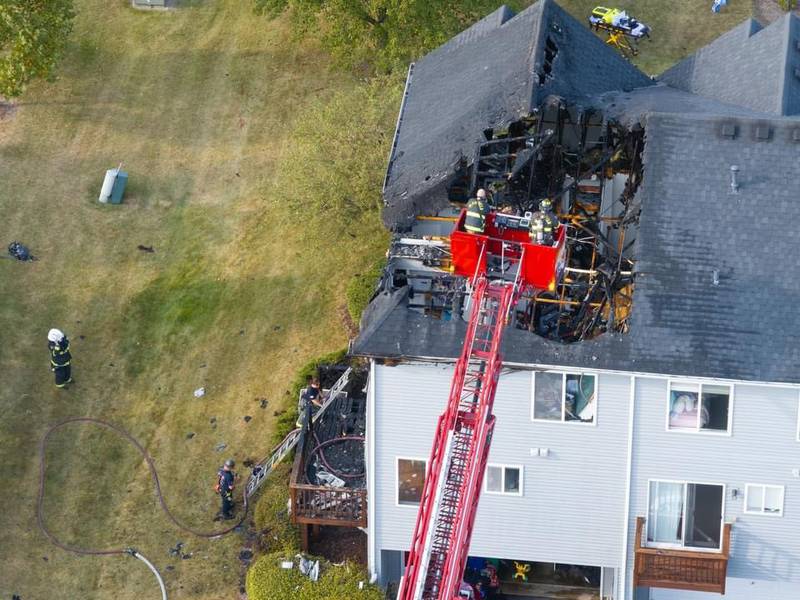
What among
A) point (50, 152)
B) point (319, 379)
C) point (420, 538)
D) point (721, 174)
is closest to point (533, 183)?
point (721, 174)

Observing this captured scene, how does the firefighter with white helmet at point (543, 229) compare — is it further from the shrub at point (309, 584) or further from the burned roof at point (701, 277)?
the shrub at point (309, 584)

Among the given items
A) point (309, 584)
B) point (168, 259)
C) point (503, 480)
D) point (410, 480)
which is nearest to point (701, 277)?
point (503, 480)

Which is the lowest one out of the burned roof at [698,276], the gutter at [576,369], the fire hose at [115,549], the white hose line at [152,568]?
the white hose line at [152,568]

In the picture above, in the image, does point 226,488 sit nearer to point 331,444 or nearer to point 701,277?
point 331,444

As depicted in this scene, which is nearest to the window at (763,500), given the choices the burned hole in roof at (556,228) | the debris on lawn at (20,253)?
the burned hole in roof at (556,228)

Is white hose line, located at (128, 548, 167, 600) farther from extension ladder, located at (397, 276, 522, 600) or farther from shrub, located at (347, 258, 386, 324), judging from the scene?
extension ladder, located at (397, 276, 522, 600)

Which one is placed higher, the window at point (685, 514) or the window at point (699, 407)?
the window at point (699, 407)
